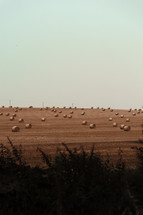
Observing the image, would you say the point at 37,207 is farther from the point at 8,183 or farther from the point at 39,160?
the point at 39,160

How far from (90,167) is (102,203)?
2.27 ft

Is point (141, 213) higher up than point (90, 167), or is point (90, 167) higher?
point (90, 167)

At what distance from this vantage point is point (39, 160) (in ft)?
48.1

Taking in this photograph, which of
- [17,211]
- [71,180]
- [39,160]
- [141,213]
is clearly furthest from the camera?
[39,160]

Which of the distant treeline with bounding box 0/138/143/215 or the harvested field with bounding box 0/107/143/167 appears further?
the harvested field with bounding box 0/107/143/167

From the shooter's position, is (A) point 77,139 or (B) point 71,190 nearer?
(B) point 71,190

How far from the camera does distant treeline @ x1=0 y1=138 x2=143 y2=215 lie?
212 inches

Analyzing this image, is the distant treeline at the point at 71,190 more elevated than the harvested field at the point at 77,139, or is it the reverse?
the distant treeline at the point at 71,190

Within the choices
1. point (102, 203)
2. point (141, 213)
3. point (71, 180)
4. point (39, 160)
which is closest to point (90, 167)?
point (71, 180)

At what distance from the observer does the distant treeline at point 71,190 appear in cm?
538

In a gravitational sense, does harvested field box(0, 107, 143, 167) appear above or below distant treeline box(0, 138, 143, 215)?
below

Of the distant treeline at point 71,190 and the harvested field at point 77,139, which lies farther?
the harvested field at point 77,139

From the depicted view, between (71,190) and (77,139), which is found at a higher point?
(71,190)

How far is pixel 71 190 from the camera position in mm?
5672
